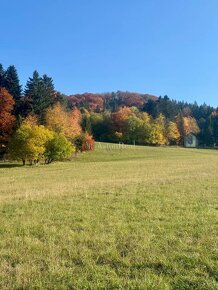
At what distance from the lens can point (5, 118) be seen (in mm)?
69250

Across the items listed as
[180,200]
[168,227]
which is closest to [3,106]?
[180,200]

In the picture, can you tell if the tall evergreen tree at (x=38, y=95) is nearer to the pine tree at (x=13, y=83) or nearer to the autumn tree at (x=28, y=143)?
the pine tree at (x=13, y=83)

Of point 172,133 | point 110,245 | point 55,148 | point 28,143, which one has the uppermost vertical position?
point 172,133

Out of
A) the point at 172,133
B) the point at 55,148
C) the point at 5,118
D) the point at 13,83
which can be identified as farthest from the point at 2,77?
the point at 172,133

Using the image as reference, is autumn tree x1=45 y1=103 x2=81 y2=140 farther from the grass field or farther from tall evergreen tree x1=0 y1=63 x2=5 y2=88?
the grass field

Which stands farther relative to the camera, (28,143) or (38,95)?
(38,95)

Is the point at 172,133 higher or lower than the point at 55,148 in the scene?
higher

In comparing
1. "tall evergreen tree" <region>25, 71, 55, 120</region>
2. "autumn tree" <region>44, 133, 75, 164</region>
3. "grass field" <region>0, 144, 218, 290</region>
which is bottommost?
"grass field" <region>0, 144, 218, 290</region>

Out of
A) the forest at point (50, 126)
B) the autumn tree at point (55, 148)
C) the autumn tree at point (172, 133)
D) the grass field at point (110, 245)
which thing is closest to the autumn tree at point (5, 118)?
the forest at point (50, 126)

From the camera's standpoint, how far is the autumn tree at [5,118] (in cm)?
6862

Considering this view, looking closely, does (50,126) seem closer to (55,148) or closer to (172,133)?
(55,148)

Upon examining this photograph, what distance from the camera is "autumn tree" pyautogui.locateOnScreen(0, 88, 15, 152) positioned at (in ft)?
225

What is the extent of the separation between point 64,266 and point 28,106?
232 feet

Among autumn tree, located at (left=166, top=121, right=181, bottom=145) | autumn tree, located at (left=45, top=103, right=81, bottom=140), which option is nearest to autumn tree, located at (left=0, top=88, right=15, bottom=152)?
autumn tree, located at (left=45, top=103, right=81, bottom=140)
